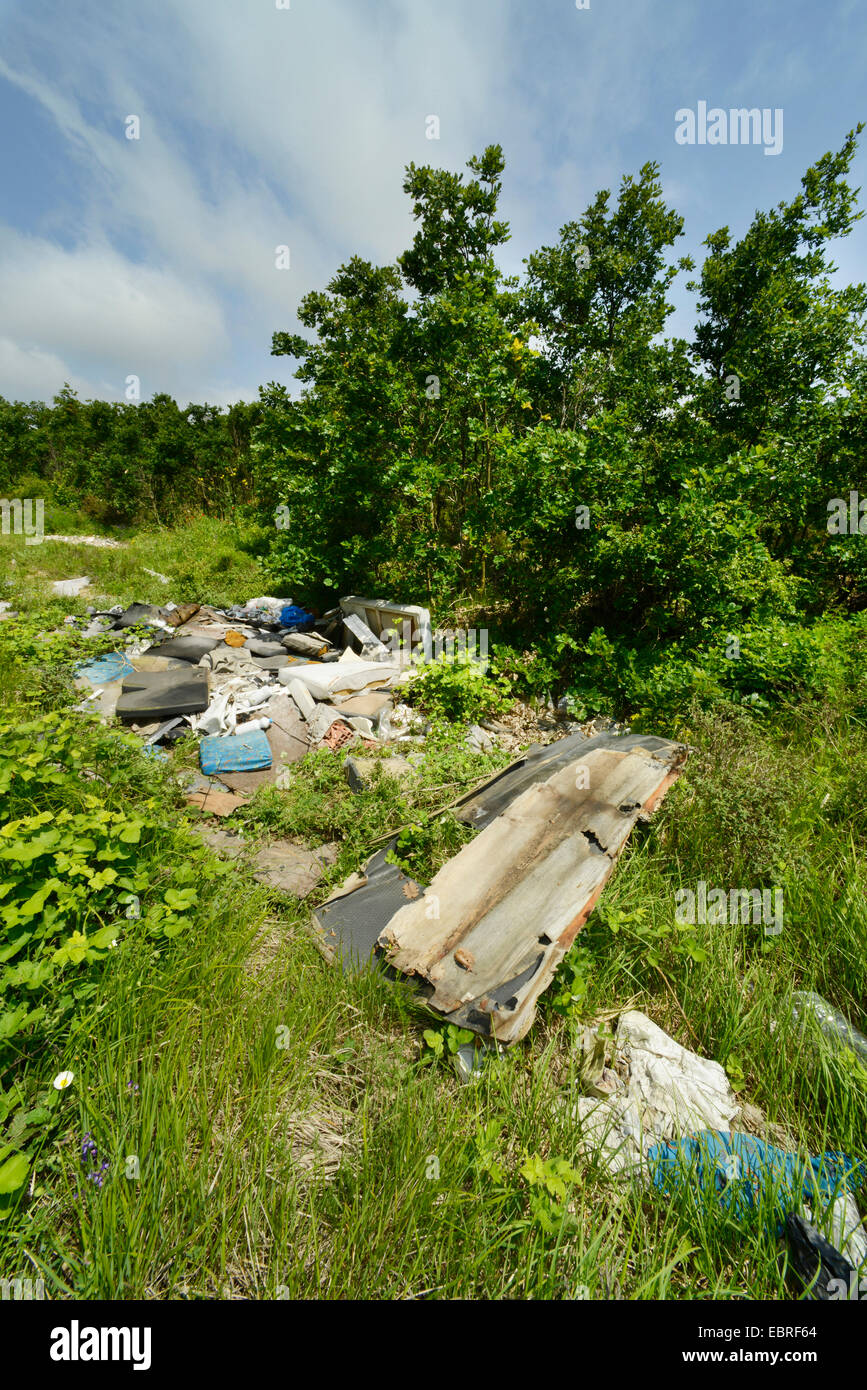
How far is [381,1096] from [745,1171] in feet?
4.00

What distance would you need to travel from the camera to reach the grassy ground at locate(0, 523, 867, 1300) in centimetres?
135

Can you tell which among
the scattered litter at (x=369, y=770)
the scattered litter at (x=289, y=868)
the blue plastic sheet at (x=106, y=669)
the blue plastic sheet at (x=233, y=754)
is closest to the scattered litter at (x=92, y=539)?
the blue plastic sheet at (x=106, y=669)

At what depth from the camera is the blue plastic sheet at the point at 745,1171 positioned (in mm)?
1485

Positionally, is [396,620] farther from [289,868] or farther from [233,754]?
[289,868]

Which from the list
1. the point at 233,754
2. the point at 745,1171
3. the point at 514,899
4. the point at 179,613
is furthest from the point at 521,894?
the point at 179,613

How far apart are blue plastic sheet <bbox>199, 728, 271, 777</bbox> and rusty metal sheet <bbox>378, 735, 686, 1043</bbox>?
2195mm

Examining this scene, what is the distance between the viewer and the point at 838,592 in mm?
6121

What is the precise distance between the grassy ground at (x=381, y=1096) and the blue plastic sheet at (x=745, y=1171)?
0.07 meters

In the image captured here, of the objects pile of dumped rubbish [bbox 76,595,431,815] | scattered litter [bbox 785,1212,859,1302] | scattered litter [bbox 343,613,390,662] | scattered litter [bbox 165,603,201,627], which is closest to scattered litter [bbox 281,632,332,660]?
pile of dumped rubbish [bbox 76,595,431,815]

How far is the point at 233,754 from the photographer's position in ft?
13.5

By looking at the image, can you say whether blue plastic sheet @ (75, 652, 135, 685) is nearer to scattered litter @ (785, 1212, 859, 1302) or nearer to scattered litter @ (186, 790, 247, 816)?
scattered litter @ (186, 790, 247, 816)
